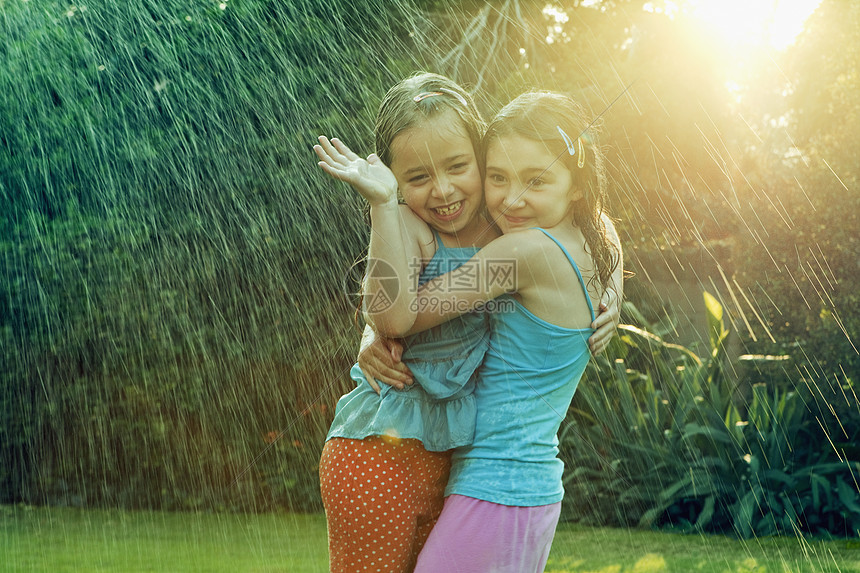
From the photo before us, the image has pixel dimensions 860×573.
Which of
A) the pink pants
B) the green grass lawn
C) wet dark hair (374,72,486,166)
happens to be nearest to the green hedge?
the green grass lawn

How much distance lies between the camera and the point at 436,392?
188cm

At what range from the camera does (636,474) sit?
20.3 ft

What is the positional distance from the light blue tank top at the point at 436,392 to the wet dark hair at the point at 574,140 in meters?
0.28

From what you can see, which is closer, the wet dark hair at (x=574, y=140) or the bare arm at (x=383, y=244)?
the bare arm at (x=383, y=244)

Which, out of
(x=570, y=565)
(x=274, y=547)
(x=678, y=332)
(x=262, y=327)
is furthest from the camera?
(x=678, y=332)

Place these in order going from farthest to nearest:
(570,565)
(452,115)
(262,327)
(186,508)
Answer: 1. (186,508)
2. (262,327)
3. (570,565)
4. (452,115)

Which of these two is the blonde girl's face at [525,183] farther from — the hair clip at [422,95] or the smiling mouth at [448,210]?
the hair clip at [422,95]

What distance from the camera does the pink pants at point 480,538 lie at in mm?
1799

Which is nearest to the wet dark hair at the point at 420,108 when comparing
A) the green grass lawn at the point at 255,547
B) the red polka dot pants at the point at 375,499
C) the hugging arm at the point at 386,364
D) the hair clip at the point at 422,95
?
the hair clip at the point at 422,95

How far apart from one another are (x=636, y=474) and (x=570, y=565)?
1.39 metres

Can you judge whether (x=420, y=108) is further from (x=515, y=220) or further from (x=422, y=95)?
(x=515, y=220)

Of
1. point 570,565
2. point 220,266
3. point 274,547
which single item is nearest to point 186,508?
point 274,547

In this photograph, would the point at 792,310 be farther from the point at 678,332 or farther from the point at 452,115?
the point at 452,115

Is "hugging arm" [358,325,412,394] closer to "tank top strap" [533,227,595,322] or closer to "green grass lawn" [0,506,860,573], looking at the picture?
"tank top strap" [533,227,595,322]
